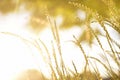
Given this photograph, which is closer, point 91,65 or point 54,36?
point 54,36

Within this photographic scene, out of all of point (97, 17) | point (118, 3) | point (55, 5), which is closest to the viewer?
point (97, 17)

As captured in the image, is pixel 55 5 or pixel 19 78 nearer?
pixel 19 78

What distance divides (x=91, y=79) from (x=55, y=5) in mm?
5613

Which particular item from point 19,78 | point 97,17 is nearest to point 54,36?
point 97,17

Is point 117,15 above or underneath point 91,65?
above

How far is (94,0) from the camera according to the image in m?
5.84

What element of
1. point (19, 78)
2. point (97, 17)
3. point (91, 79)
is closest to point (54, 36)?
point (97, 17)

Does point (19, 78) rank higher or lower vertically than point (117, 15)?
lower

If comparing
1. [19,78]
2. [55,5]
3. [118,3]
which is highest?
[55,5]

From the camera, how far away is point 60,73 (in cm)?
96

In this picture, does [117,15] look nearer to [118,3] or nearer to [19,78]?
[19,78]

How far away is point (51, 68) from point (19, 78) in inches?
112

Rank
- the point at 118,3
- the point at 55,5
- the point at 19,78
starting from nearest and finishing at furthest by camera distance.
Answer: the point at 19,78 < the point at 118,3 < the point at 55,5

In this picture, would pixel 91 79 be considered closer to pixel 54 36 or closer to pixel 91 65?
pixel 91 65
